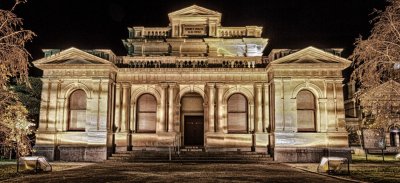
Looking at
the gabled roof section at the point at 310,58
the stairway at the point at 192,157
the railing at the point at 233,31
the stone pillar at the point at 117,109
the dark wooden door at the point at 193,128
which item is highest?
the railing at the point at 233,31

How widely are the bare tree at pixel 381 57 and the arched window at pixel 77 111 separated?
1666 centimetres

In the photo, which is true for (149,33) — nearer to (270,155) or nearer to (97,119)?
(97,119)

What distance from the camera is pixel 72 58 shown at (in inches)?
965

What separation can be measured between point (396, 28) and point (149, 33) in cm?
2026

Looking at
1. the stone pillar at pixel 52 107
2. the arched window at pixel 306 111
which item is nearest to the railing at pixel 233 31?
the arched window at pixel 306 111

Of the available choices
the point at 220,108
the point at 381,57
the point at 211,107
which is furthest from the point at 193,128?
the point at 381,57

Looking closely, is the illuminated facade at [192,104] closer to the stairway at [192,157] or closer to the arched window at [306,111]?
the arched window at [306,111]

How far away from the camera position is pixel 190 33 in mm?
30453

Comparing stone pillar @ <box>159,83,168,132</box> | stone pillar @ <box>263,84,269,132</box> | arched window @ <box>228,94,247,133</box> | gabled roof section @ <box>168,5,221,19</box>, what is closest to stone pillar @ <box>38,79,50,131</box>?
stone pillar @ <box>159,83,168,132</box>

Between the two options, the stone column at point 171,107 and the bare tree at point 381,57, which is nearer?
the bare tree at point 381,57

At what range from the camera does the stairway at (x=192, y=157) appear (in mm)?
23094

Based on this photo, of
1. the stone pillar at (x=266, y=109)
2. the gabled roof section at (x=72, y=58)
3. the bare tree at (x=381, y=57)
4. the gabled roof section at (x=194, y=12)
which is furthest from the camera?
the gabled roof section at (x=194, y=12)

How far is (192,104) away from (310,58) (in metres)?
8.60

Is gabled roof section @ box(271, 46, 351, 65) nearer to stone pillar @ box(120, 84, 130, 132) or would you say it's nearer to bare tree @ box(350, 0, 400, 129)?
bare tree @ box(350, 0, 400, 129)
